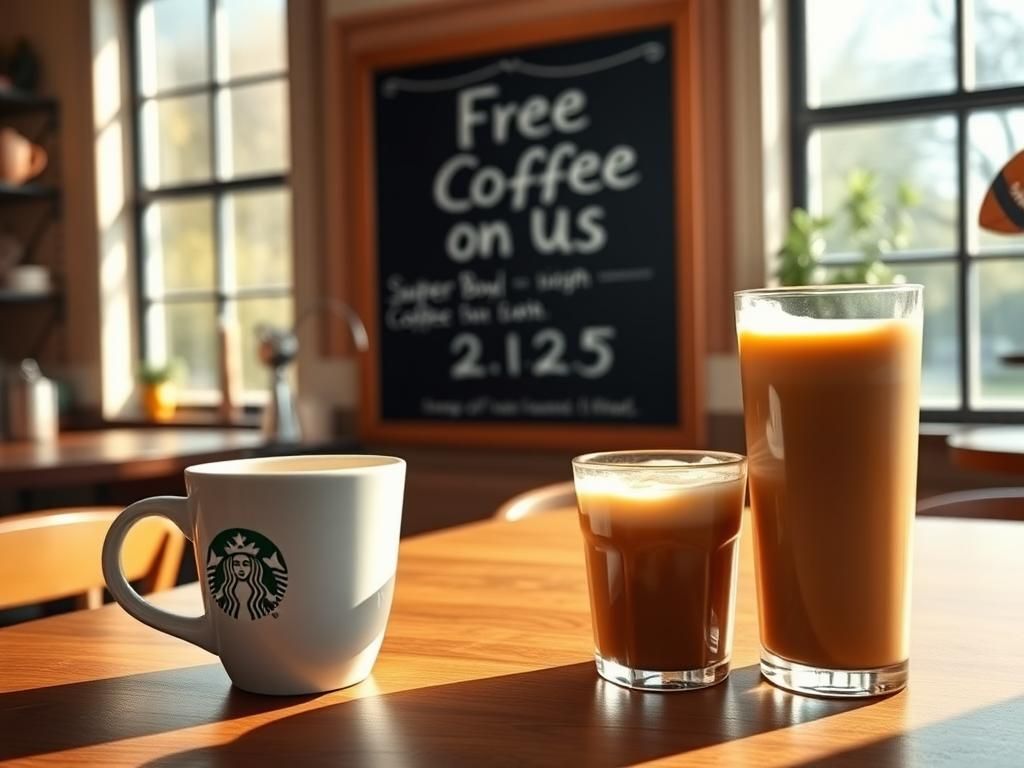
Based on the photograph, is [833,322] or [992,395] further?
[992,395]

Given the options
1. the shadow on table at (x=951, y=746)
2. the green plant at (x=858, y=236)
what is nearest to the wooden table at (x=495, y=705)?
the shadow on table at (x=951, y=746)

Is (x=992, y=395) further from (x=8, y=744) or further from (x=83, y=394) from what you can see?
(x=83, y=394)

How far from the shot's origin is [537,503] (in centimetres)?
149

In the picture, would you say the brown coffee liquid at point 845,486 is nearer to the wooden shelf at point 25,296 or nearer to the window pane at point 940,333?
the window pane at point 940,333

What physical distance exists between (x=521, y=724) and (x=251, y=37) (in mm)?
4114

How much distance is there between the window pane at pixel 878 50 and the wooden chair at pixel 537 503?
1976mm

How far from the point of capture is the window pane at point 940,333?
3000mm

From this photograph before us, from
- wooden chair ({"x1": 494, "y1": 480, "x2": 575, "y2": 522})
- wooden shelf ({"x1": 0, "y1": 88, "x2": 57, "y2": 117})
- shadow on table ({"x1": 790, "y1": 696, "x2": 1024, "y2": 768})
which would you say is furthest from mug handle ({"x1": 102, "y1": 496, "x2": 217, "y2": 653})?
wooden shelf ({"x1": 0, "y1": 88, "x2": 57, "y2": 117})

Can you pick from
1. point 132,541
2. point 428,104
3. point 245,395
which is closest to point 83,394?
point 245,395

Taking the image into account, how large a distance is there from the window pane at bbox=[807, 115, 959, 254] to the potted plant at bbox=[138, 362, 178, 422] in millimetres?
2454

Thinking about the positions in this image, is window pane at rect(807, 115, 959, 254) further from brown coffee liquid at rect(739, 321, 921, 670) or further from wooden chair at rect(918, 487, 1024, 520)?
brown coffee liquid at rect(739, 321, 921, 670)

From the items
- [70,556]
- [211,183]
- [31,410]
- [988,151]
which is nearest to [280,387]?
[31,410]

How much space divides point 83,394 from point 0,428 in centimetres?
89

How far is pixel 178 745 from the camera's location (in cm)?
50
